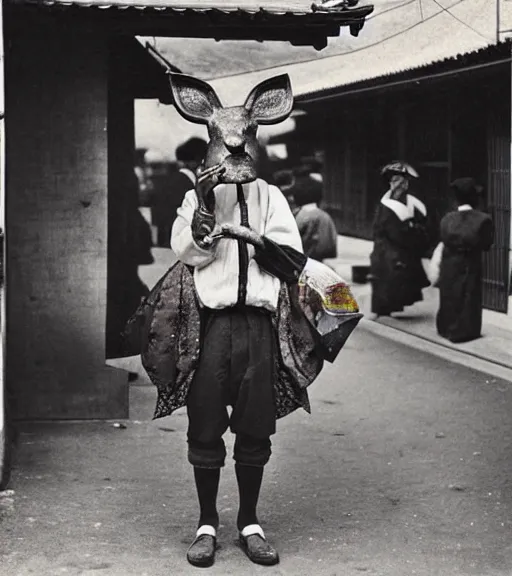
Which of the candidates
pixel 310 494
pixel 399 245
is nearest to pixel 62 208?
pixel 310 494

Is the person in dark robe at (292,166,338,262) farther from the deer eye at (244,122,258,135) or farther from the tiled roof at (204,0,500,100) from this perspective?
the deer eye at (244,122,258,135)

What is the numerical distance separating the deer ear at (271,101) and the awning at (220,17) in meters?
2.25

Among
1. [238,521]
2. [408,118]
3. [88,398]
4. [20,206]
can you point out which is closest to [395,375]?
[88,398]

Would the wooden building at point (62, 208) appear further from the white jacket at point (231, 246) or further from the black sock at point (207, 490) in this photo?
the black sock at point (207, 490)

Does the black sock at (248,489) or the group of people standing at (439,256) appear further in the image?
the group of people standing at (439,256)

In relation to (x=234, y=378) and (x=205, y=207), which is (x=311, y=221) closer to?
(x=234, y=378)

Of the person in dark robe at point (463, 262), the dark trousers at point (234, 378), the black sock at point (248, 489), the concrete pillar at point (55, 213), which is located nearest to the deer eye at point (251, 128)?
the dark trousers at point (234, 378)

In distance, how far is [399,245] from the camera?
1358 cm

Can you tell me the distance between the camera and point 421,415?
28.9ft

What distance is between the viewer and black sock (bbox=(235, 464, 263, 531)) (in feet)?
17.8

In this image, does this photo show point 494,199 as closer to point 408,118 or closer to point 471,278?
point 471,278

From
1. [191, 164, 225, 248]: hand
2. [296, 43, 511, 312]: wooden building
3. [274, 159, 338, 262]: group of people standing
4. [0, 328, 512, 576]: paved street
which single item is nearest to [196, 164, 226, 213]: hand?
[191, 164, 225, 248]: hand

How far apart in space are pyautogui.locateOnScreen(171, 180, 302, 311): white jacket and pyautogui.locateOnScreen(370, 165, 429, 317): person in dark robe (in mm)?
8260

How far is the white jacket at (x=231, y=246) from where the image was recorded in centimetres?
517
